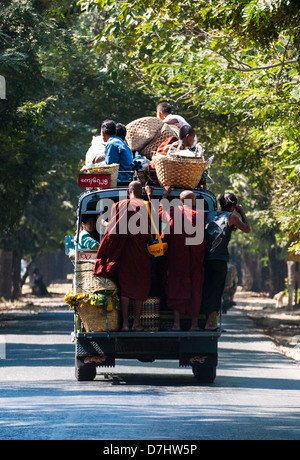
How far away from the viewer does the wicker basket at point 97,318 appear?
13.9 meters

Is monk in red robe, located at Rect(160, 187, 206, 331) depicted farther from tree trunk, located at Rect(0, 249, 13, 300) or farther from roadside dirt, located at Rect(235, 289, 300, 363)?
tree trunk, located at Rect(0, 249, 13, 300)

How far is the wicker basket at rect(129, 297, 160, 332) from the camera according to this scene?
1404cm

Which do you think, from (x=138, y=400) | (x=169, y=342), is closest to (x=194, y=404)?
(x=138, y=400)

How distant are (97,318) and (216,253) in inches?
72.7

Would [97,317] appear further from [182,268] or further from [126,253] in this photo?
[182,268]

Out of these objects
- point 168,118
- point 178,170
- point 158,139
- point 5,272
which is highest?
point 168,118

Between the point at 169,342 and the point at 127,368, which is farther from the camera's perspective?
the point at 127,368

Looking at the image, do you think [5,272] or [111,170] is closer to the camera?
[111,170]

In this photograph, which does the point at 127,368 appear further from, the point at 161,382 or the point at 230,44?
the point at 230,44

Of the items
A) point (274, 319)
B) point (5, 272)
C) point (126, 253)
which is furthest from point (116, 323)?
point (5, 272)

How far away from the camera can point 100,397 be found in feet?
42.0

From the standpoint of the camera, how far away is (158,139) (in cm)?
1570

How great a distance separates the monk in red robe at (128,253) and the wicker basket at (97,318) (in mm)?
164
